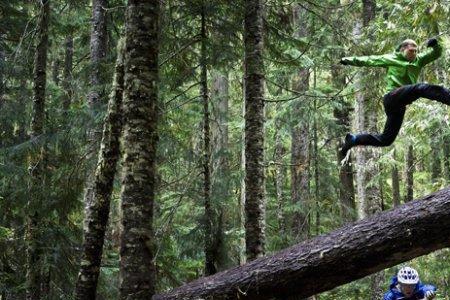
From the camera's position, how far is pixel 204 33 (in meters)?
9.50

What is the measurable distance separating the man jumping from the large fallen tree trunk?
158cm

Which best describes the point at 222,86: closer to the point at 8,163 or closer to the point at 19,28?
the point at 19,28

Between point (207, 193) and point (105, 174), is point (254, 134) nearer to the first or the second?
point (207, 193)

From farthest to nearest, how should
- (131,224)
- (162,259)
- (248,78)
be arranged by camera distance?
(162,259)
(248,78)
(131,224)

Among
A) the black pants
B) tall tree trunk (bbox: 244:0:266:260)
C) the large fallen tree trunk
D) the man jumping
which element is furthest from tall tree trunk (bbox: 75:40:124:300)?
the black pants

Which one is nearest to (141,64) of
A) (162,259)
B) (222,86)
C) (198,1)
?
(198,1)

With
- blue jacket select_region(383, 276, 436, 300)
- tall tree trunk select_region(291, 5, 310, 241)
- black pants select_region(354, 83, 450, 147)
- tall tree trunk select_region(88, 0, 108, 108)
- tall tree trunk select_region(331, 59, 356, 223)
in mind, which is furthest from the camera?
tall tree trunk select_region(331, 59, 356, 223)

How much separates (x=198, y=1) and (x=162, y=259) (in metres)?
4.67

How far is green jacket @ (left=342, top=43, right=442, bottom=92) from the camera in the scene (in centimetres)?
656

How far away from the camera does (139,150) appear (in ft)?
18.9

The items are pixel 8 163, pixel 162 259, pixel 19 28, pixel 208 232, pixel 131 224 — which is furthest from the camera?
pixel 19 28

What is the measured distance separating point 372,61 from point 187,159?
4.11 m

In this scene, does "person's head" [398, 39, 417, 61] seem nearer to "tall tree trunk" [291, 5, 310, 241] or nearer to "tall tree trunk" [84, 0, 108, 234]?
"tall tree trunk" [84, 0, 108, 234]

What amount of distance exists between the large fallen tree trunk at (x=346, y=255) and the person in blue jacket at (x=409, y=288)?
235 cm
